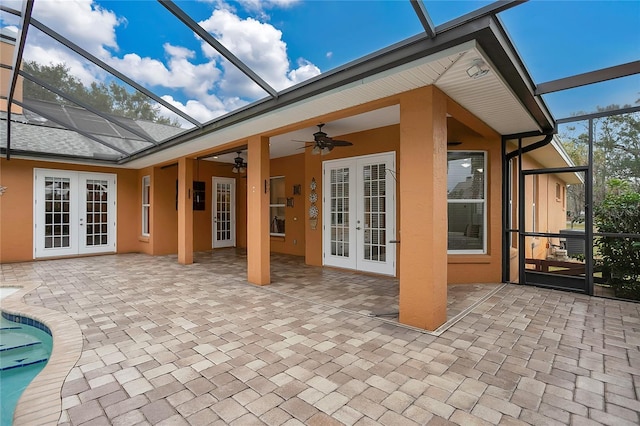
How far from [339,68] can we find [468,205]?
11.6 feet

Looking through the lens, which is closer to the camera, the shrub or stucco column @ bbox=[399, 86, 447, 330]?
stucco column @ bbox=[399, 86, 447, 330]

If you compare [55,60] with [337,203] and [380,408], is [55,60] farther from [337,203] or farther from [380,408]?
[380,408]

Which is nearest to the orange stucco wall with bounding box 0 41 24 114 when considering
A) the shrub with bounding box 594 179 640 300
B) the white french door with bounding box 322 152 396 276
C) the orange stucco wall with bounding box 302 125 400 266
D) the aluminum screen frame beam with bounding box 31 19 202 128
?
the aluminum screen frame beam with bounding box 31 19 202 128

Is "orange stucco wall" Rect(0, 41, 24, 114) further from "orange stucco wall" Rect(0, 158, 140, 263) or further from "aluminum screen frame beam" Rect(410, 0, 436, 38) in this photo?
"aluminum screen frame beam" Rect(410, 0, 436, 38)

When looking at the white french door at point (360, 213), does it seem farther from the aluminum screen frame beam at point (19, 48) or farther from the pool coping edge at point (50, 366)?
the aluminum screen frame beam at point (19, 48)

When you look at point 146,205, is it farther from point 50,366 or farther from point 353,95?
point 353,95

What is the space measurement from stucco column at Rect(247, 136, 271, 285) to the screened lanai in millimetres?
356

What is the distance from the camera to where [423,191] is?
3.21 meters

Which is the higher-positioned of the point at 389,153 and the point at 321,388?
the point at 389,153

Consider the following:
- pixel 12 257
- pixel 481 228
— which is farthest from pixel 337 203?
pixel 12 257

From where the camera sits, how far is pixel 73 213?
8305mm

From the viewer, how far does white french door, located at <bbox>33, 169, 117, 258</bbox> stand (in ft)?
25.7

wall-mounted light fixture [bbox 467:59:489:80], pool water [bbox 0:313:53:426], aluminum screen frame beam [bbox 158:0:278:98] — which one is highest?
aluminum screen frame beam [bbox 158:0:278:98]

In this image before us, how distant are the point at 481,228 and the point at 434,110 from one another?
311cm
